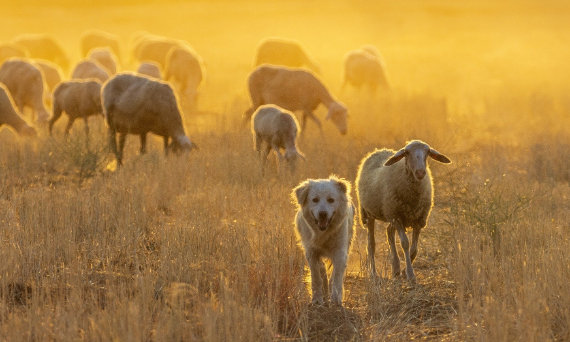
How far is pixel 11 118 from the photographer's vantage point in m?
16.5

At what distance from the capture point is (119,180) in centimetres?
1148

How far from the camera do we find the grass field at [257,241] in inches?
247

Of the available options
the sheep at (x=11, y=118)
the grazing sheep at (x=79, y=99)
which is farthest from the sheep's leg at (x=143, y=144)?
the grazing sheep at (x=79, y=99)

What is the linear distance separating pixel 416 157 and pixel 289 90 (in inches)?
427

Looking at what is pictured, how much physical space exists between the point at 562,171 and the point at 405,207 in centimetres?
631

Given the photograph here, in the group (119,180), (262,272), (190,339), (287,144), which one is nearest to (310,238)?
(262,272)

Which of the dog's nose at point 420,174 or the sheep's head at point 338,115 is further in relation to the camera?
the sheep's head at point 338,115

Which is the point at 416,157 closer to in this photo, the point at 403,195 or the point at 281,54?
the point at 403,195

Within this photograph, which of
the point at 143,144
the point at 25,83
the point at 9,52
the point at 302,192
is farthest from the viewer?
the point at 9,52

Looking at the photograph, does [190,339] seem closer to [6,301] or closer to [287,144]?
[6,301]

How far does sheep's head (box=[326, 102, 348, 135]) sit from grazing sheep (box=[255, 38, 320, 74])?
10274mm

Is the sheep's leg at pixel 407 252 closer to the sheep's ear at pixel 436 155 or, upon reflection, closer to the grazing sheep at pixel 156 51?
the sheep's ear at pixel 436 155

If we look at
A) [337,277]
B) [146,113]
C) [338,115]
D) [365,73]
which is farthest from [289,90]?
[337,277]

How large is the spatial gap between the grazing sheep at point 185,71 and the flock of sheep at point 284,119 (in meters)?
0.03
